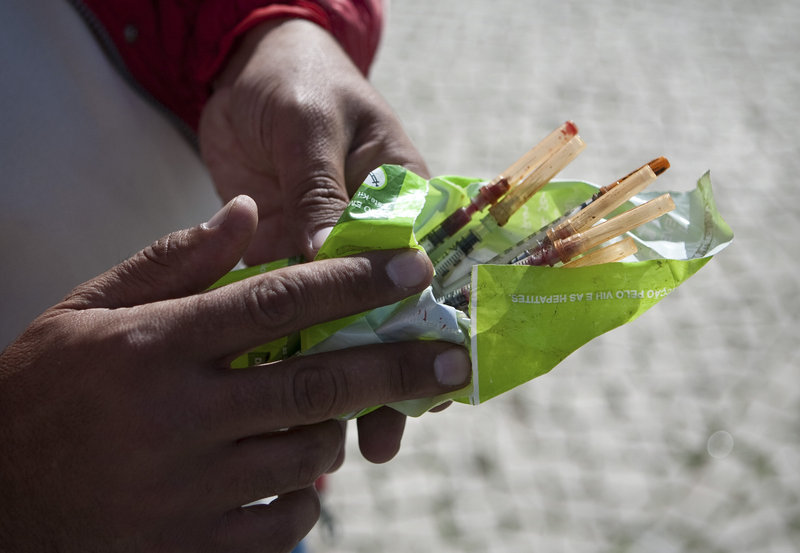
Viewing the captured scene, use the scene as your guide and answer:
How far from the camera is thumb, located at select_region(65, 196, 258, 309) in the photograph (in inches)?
36.9

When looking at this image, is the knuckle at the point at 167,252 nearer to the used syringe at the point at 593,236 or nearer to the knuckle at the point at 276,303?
the knuckle at the point at 276,303

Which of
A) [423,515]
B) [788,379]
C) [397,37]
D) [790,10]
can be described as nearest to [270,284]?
[423,515]

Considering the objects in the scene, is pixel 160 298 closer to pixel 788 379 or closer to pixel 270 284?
pixel 270 284

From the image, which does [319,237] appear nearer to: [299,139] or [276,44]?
[299,139]

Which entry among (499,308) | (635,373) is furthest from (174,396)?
(635,373)

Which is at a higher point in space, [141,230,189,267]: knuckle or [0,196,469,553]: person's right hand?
[141,230,189,267]: knuckle

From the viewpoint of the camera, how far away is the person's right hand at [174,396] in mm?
844

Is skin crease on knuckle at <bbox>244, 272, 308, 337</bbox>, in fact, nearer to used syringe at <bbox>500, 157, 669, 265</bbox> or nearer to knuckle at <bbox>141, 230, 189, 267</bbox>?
knuckle at <bbox>141, 230, 189, 267</bbox>

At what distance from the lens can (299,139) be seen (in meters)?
1.25

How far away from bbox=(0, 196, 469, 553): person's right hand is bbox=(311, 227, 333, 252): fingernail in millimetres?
199

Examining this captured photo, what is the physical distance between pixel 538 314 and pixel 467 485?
1.68 metres

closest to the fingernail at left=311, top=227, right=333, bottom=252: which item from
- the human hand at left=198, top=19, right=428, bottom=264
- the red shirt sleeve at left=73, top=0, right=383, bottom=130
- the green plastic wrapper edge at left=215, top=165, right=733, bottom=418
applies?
the human hand at left=198, top=19, right=428, bottom=264

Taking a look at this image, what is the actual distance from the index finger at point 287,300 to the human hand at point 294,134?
0.74 feet

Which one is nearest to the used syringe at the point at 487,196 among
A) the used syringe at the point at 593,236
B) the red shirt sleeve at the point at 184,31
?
the used syringe at the point at 593,236
